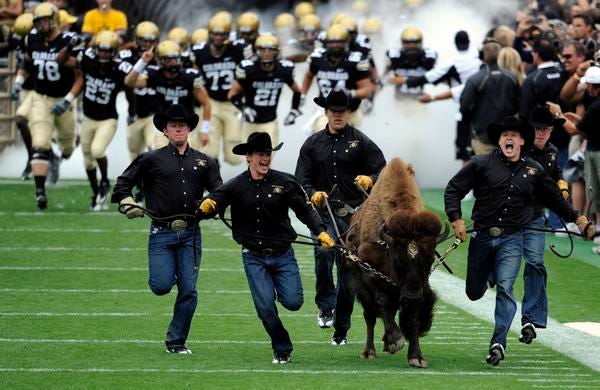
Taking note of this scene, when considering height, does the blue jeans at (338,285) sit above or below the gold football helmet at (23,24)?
above

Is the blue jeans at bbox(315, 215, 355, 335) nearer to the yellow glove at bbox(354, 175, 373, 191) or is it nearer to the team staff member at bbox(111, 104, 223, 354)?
the yellow glove at bbox(354, 175, 373, 191)

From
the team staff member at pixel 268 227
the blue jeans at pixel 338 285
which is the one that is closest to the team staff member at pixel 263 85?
the blue jeans at pixel 338 285

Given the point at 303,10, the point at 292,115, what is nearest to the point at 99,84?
the point at 292,115

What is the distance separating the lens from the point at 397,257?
38.1ft

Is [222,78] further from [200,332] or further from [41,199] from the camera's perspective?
[200,332]

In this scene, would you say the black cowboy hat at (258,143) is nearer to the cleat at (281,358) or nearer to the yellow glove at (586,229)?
the cleat at (281,358)

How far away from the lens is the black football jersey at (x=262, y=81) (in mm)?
21078

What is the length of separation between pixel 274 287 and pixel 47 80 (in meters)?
10.1

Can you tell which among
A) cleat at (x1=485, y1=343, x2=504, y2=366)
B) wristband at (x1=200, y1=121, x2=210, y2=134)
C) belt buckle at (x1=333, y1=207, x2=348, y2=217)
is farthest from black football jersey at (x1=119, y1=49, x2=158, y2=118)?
cleat at (x1=485, y1=343, x2=504, y2=366)

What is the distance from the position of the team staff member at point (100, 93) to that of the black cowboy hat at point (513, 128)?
9.25 m

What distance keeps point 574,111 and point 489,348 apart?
7369 mm

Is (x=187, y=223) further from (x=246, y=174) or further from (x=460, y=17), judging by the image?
(x=460, y=17)

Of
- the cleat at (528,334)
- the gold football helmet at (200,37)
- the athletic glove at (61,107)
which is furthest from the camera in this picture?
the gold football helmet at (200,37)

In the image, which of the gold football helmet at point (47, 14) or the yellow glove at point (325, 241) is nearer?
the yellow glove at point (325, 241)
